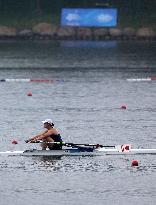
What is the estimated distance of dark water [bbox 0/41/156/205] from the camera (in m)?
53.3

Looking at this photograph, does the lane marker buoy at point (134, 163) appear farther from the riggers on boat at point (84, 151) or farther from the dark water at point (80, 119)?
the riggers on boat at point (84, 151)

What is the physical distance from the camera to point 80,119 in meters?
77.9

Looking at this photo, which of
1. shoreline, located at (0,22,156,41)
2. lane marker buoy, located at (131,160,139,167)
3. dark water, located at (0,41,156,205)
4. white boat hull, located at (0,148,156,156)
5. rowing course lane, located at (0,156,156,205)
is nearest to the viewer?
rowing course lane, located at (0,156,156,205)

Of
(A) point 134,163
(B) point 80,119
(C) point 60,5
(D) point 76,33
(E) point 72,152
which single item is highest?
(C) point 60,5

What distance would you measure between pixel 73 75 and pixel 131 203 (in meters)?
65.0

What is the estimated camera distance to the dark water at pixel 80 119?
53.3 metres

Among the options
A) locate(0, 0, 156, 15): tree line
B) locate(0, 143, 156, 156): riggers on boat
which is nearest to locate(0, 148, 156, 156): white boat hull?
locate(0, 143, 156, 156): riggers on boat

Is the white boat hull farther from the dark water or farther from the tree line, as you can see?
the tree line

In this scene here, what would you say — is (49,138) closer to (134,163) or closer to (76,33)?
(134,163)

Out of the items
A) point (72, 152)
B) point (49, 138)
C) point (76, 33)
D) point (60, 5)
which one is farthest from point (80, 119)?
point (60, 5)

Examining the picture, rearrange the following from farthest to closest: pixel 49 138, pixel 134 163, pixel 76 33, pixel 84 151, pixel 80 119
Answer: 1. pixel 76 33
2. pixel 80 119
3. pixel 84 151
4. pixel 49 138
5. pixel 134 163

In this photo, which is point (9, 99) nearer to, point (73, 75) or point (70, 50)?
point (73, 75)

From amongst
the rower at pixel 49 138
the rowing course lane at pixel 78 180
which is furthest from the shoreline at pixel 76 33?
the rowing course lane at pixel 78 180

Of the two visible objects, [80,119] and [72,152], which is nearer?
[72,152]
